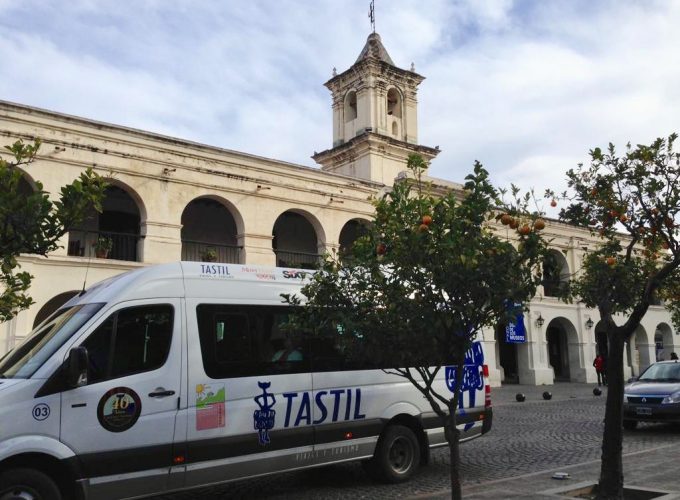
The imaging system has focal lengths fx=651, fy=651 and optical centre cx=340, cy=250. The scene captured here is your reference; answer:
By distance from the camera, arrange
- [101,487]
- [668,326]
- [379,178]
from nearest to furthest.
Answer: [101,487] < [379,178] < [668,326]

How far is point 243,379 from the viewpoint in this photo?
738 cm

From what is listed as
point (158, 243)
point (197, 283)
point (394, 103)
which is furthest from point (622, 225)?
point (394, 103)

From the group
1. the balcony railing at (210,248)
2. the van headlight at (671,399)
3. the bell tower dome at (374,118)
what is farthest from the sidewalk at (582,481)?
the bell tower dome at (374,118)

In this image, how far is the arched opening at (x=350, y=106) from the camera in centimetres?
2962

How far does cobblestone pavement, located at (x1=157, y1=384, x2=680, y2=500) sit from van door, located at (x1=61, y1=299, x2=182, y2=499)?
174cm

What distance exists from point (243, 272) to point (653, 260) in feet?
18.6

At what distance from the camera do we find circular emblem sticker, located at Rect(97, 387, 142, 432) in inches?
249

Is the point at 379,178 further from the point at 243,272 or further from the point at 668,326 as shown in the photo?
the point at 668,326

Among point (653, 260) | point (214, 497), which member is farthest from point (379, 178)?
point (214, 497)

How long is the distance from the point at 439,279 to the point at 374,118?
23.1 metres

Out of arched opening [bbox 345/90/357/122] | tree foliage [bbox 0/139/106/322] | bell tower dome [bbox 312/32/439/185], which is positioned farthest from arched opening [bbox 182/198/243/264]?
tree foliage [bbox 0/139/106/322]

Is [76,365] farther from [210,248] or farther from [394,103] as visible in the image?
[394,103]

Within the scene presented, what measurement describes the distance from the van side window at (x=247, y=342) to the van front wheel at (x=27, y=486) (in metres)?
1.88

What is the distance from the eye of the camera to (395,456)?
8750mm
